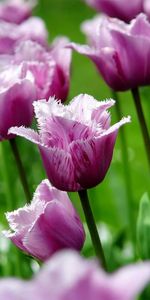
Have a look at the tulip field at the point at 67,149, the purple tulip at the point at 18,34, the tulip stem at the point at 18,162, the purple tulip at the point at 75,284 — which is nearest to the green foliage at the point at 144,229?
the tulip field at the point at 67,149

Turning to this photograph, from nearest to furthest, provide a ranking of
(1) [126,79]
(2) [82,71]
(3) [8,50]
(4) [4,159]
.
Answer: (1) [126,79], (3) [8,50], (4) [4,159], (2) [82,71]

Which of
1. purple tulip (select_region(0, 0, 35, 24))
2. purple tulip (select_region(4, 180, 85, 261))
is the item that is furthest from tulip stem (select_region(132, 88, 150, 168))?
purple tulip (select_region(0, 0, 35, 24))

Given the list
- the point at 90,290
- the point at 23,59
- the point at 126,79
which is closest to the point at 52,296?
the point at 90,290

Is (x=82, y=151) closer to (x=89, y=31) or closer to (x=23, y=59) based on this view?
(x=23, y=59)

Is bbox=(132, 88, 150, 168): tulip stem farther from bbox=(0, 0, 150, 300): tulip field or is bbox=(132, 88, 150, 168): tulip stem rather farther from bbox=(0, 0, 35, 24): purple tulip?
bbox=(0, 0, 35, 24): purple tulip

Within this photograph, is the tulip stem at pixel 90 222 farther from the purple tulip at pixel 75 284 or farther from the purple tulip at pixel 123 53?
the purple tulip at pixel 75 284
